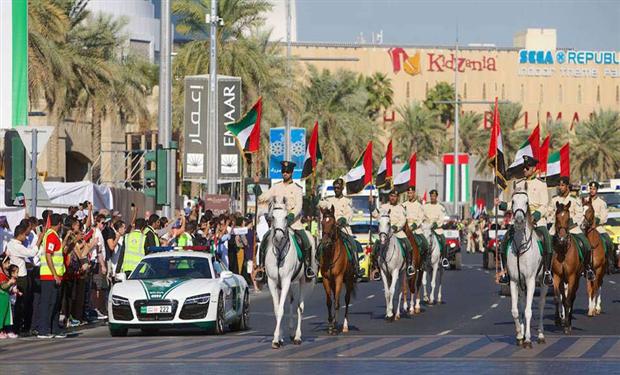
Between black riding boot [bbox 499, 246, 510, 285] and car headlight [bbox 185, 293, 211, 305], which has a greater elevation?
black riding boot [bbox 499, 246, 510, 285]

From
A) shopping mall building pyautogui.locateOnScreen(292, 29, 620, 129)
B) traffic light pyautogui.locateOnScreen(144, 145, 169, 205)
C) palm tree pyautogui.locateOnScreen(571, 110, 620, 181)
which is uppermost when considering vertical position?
shopping mall building pyautogui.locateOnScreen(292, 29, 620, 129)

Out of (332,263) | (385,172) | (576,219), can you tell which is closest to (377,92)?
(385,172)

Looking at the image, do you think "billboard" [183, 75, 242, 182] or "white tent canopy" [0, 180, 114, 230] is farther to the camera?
"billboard" [183, 75, 242, 182]

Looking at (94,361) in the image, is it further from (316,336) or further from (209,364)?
(316,336)

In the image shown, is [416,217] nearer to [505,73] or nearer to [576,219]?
[576,219]

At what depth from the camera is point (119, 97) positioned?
6656 cm

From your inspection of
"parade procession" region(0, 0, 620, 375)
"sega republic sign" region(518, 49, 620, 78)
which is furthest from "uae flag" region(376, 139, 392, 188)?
"sega republic sign" region(518, 49, 620, 78)

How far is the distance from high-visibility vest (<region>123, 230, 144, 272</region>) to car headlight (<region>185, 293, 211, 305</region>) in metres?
4.06

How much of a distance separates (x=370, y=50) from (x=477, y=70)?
11.4 metres

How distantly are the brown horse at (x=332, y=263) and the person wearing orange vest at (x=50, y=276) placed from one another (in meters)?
4.21

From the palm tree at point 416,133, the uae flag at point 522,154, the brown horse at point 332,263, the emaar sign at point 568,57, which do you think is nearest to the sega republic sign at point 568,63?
the emaar sign at point 568,57

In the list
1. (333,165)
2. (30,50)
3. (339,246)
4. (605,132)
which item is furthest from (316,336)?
(605,132)

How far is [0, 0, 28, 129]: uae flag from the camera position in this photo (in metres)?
41.7

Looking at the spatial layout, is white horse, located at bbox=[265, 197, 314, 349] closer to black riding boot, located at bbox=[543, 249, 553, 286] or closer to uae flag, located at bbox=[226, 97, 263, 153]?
black riding boot, located at bbox=[543, 249, 553, 286]
